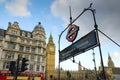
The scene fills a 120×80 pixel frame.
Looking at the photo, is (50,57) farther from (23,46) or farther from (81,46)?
(81,46)

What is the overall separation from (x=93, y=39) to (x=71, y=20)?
10.1 ft

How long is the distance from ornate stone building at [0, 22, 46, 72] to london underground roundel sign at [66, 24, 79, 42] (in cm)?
3052

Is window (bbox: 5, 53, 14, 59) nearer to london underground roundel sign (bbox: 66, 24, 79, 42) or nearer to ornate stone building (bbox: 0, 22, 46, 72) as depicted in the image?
ornate stone building (bbox: 0, 22, 46, 72)

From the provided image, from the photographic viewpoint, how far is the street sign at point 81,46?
5.61m

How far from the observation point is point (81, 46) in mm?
6539

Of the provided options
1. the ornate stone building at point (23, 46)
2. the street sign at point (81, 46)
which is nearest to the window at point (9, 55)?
the ornate stone building at point (23, 46)

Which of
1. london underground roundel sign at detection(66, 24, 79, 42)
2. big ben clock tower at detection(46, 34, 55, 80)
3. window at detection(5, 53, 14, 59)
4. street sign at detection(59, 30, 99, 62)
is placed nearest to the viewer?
street sign at detection(59, 30, 99, 62)

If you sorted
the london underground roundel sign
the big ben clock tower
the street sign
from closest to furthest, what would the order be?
the street sign, the london underground roundel sign, the big ben clock tower

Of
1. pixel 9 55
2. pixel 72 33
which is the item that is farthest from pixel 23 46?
pixel 72 33

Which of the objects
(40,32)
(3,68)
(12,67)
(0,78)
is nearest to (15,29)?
(40,32)

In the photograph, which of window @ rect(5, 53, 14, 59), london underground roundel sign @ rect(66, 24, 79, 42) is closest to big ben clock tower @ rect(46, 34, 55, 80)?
window @ rect(5, 53, 14, 59)

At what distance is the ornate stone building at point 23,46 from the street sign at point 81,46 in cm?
3050

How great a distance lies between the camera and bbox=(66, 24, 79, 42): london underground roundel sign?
311 inches

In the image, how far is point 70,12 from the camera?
28.9ft
